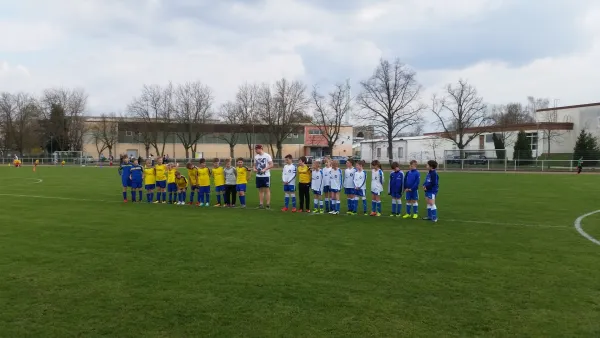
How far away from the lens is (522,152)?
51656mm

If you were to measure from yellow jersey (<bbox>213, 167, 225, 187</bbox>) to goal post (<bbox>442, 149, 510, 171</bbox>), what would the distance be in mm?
39615

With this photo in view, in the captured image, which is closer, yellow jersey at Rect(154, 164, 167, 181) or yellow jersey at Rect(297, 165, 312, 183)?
yellow jersey at Rect(297, 165, 312, 183)

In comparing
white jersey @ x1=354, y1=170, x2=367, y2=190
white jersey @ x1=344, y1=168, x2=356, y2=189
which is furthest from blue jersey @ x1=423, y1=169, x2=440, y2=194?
white jersey @ x1=344, y1=168, x2=356, y2=189

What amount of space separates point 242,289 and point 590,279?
5.11 m

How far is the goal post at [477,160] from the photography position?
156 ft

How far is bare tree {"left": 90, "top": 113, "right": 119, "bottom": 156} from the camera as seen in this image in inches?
3004

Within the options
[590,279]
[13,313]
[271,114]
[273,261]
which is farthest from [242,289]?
[271,114]

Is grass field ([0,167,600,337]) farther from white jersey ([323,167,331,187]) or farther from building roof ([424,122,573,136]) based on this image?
building roof ([424,122,573,136])

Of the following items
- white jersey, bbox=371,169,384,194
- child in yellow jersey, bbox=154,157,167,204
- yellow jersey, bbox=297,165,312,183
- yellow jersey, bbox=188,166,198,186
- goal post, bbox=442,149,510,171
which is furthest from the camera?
goal post, bbox=442,149,510,171

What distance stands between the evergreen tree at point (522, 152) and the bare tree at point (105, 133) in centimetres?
6359

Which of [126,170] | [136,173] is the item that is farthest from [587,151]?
[126,170]

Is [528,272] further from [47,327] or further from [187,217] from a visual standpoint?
[187,217]

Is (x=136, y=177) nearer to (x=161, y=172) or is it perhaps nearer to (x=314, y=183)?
(x=161, y=172)

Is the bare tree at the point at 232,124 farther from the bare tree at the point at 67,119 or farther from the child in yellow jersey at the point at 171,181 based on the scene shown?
the child in yellow jersey at the point at 171,181
